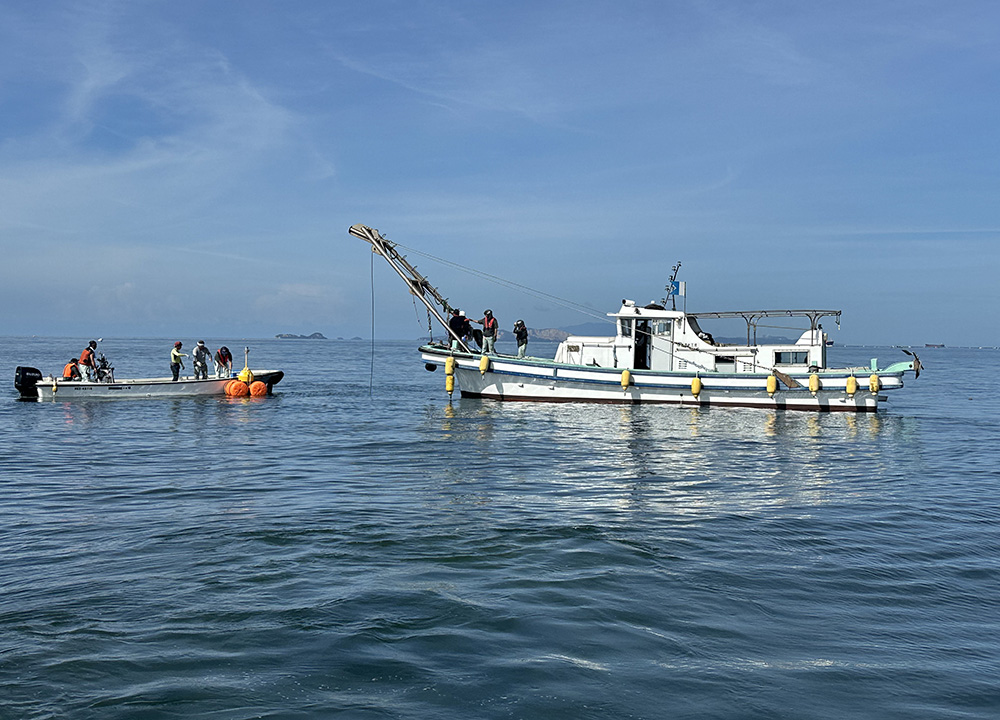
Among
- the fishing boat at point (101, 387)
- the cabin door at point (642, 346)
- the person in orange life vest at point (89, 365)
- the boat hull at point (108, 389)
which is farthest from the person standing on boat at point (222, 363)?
the cabin door at point (642, 346)

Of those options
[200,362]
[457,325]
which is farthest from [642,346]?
[200,362]

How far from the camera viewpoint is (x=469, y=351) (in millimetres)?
34656

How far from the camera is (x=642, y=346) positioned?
112 ft

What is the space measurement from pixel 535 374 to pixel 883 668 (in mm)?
26744

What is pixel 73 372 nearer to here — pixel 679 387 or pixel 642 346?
pixel 642 346

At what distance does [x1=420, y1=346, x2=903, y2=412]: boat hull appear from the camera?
32.1m

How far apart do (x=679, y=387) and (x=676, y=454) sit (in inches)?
506

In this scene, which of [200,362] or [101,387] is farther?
[200,362]

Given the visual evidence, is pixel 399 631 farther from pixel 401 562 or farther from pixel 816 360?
pixel 816 360

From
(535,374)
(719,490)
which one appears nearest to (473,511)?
(719,490)

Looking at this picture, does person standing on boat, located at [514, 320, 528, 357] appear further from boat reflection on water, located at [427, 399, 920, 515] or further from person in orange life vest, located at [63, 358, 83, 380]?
person in orange life vest, located at [63, 358, 83, 380]

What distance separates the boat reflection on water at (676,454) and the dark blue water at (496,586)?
0.56 ft

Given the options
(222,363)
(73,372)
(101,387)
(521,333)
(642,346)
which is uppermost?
(521,333)

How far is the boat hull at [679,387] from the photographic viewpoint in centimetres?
3209
